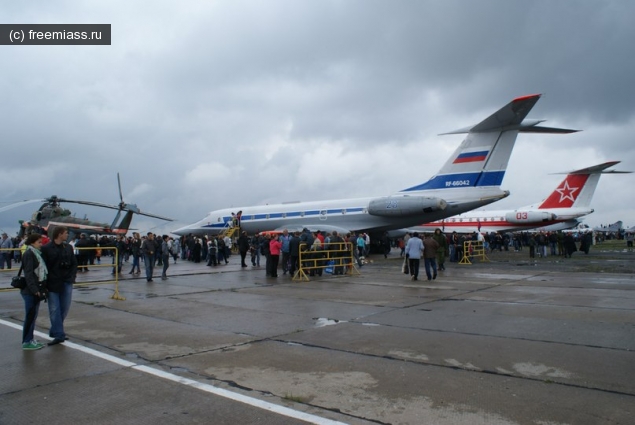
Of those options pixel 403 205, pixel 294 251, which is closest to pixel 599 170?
pixel 403 205

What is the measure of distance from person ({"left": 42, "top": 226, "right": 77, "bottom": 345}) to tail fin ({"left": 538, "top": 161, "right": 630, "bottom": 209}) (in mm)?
37837

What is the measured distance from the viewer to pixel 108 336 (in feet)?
24.3

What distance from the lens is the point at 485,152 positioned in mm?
26266

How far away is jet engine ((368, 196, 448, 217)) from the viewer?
26.6 meters

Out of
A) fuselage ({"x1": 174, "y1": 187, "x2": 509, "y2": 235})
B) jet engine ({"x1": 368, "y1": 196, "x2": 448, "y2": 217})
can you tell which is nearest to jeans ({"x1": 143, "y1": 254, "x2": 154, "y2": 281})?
jet engine ({"x1": 368, "y1": 196, "x2": 448, "y2": 217})

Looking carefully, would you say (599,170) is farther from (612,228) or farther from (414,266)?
(612,228)

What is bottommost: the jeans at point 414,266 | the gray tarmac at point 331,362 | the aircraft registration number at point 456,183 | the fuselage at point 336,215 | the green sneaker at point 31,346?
A: the gray tarmac at point 331,362

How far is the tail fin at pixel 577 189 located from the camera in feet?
120

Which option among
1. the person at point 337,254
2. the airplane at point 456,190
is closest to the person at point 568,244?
the airplane at point 456,190

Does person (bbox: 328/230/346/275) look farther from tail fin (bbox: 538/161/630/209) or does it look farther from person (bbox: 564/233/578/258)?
tail fin (bbox: 538/161/630/209)

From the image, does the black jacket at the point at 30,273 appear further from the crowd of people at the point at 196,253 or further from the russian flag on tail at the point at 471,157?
the russian flag on tail at the point at 471,157

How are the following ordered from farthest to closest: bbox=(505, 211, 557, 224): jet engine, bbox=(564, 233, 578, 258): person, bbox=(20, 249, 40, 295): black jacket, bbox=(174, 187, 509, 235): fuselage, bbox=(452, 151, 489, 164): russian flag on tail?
bbox=(505, 211, 557, 224): jet engine → bbox=(564, 233, 578, 258): person → bbox=(174, 187, 509, 235): fuselage → bbox=(452, 151, 489, 164): russian flag on tail → bbox=(20, 249, 40, 295): black jacket

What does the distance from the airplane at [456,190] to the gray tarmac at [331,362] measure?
1545 cm

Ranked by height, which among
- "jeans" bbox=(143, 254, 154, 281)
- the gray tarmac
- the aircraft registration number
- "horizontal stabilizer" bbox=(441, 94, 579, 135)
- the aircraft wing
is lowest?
the gray tarmac
